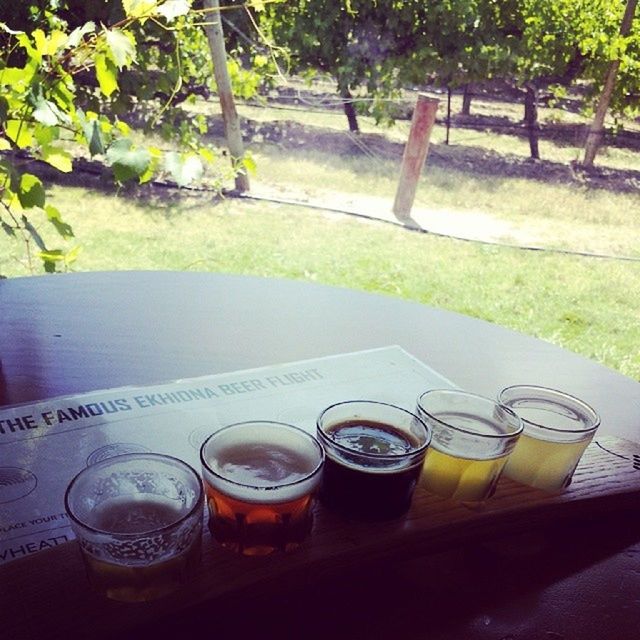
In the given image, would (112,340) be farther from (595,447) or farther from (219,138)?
(219,138)

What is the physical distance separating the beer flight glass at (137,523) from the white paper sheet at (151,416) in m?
0.10

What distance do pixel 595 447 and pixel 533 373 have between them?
0.80 ft

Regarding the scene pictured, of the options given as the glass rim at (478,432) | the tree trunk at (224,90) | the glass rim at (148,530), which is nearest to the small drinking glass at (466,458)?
the glass rim at (478,432)

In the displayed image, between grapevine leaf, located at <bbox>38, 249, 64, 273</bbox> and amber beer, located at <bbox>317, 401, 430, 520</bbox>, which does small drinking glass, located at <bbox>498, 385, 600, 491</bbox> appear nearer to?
amber beer, located at <bbox>317, 401, 430, 520</bbox>

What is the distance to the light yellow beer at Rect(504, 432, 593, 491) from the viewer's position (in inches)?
29.2

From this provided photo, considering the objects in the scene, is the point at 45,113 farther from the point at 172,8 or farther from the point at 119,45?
the point at 172,8

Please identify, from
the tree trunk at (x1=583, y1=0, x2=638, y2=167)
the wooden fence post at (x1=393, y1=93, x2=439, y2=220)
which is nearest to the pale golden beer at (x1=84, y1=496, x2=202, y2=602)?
the wooden fence post at (x1=393, y1=93, x2=439, y2=220)

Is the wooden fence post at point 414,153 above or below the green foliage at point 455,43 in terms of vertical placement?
below

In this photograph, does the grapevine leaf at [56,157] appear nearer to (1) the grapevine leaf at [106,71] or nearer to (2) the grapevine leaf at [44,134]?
(2) the grapevine leaf at [44,134]

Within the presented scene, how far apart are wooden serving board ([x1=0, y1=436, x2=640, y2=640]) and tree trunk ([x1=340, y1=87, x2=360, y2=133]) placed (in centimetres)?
357

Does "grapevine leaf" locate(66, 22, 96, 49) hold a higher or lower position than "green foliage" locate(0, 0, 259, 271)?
higher

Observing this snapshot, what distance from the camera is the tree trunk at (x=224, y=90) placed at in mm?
3217

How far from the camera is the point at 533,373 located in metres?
1.09

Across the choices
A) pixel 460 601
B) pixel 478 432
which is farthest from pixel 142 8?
pixel 460 601
